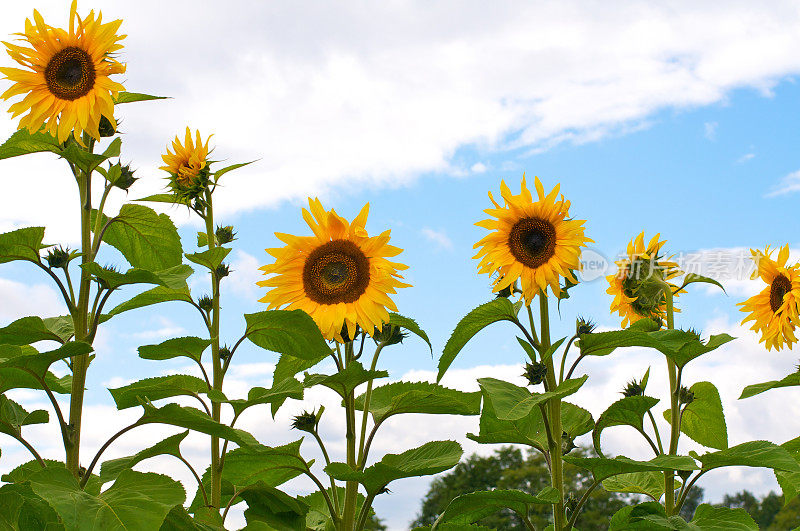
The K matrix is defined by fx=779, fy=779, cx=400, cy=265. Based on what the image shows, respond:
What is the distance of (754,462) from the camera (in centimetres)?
294

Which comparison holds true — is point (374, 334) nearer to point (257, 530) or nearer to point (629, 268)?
point (257, 530)

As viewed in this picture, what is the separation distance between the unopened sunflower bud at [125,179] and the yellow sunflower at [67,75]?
18 cm

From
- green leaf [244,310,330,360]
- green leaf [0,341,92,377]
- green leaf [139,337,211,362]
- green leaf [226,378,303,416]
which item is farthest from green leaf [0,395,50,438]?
green leaf [244,310,330,360]

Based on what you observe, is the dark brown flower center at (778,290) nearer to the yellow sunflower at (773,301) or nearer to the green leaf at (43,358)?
the yellow sunflower at (773,301)

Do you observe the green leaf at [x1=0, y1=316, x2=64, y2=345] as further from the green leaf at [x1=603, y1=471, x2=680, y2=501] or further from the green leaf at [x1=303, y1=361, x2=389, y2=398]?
the green leaf at [x1=603, y1=471, x2=680, y2=501]

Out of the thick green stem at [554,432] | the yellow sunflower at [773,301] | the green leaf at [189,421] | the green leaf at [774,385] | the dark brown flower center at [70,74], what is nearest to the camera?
the green leaf at [189,421]

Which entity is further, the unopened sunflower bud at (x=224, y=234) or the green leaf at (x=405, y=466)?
the unopened sunflower bud at (x=224, y=234)

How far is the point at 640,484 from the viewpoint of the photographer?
406 centimetres

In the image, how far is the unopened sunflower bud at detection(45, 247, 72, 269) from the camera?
3170mm

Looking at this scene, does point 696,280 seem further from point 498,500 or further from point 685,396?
point 498,500

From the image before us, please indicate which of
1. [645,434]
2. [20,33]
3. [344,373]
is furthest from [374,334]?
[20,33]

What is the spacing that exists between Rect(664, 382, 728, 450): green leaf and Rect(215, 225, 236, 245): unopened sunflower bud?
2367 mm

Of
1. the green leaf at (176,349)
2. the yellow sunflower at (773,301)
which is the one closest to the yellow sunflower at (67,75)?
the green leaf at (176,349)

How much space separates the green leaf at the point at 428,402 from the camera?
309 cm
